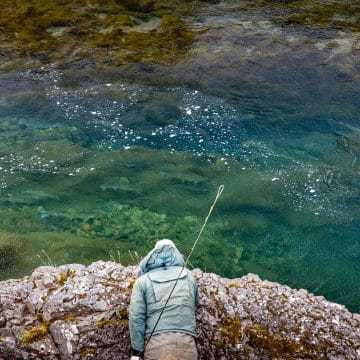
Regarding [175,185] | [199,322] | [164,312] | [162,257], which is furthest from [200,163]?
[164,312]

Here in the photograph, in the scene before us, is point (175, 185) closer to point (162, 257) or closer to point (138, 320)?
point (162, 257)

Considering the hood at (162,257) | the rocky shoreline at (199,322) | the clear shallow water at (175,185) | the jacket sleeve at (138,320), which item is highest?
the hood at (162,257)

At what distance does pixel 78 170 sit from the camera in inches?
442

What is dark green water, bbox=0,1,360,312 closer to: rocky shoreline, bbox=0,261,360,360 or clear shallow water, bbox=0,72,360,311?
clear shallow water, bbox=0,72,360,311

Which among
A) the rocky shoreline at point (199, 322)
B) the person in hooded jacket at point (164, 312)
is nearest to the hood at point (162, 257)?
the person in hooded jacket at point (164, 312)

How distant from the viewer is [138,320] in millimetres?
5602

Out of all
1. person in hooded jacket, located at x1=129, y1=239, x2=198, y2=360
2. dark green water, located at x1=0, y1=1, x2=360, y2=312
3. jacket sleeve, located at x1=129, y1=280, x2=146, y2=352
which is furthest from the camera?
dark green water, located at x1=0, y1=1, x2=360, y2=312

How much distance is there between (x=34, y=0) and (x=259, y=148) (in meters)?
13.9

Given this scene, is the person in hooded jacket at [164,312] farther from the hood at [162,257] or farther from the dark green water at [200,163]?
the dark green water at [200,163]

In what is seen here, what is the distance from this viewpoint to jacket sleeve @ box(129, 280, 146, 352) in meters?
5.59

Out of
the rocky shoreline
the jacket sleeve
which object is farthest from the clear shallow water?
the jacket sleeve

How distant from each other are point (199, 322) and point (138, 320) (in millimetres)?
1077

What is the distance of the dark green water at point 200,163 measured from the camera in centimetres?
921

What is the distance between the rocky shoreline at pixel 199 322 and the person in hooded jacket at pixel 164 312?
26.8 inches
